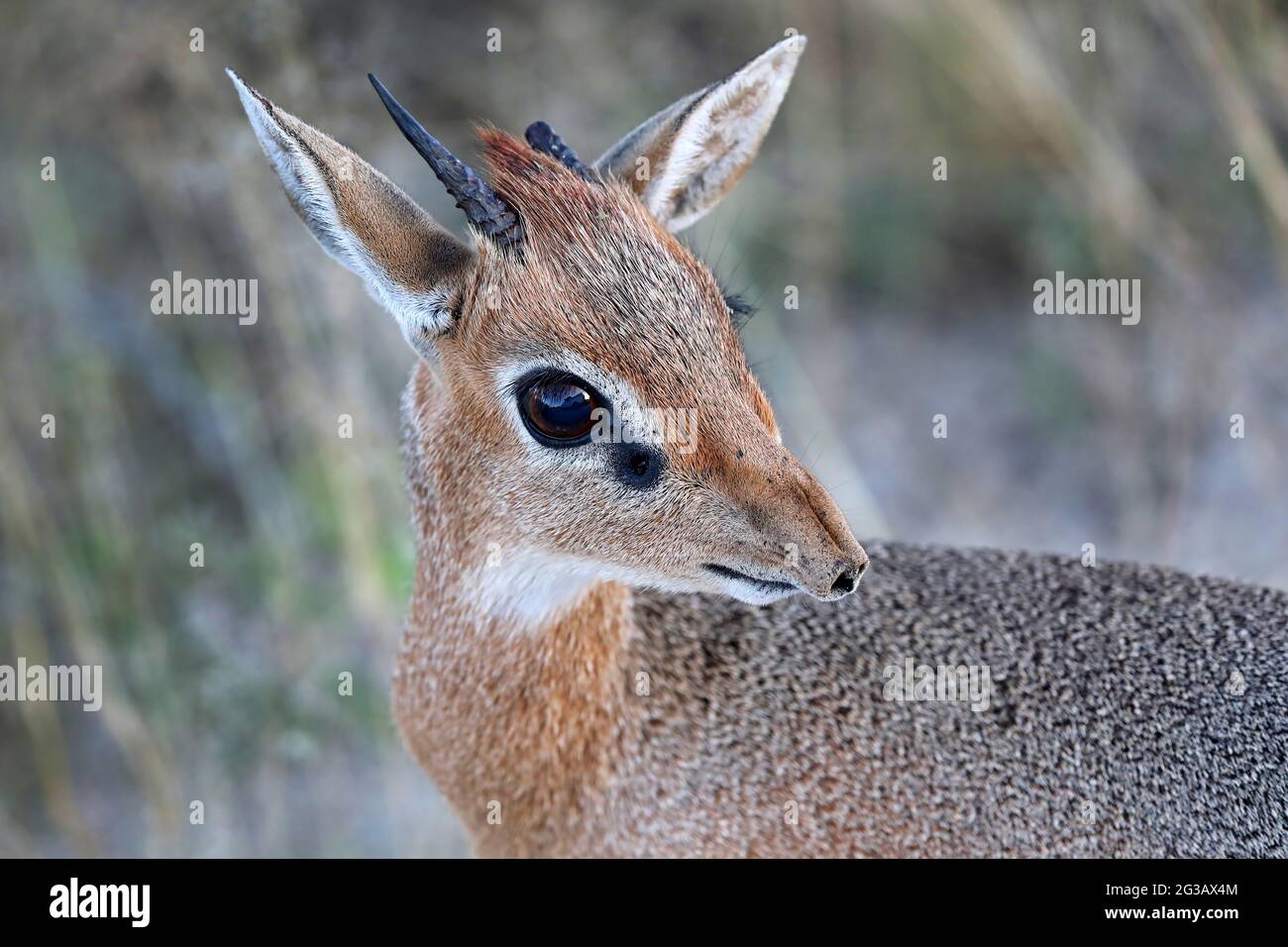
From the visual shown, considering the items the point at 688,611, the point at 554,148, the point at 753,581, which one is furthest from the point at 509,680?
the point at 554,148

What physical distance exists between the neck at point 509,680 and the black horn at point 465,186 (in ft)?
2.43

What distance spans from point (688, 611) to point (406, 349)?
3839 mm

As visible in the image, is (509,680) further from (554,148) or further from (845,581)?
(554,148)

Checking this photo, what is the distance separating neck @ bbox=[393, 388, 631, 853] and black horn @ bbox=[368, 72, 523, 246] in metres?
0.74

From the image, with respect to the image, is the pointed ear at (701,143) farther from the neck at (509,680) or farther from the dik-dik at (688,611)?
the neck at (509,680)

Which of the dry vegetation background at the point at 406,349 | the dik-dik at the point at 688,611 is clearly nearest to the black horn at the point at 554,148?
the dik-dik at the point at 688,611

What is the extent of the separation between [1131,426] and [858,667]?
13.8ft

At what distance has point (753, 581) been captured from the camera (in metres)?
3.38

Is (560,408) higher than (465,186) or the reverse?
the reverse

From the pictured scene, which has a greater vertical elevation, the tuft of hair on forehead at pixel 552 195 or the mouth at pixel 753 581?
the tuft of hair on forehead at pixel 552 195

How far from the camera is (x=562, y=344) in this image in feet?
11.3

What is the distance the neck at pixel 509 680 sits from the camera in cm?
390

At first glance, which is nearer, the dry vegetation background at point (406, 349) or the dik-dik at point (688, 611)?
the dik-dik at point (688, 611)
